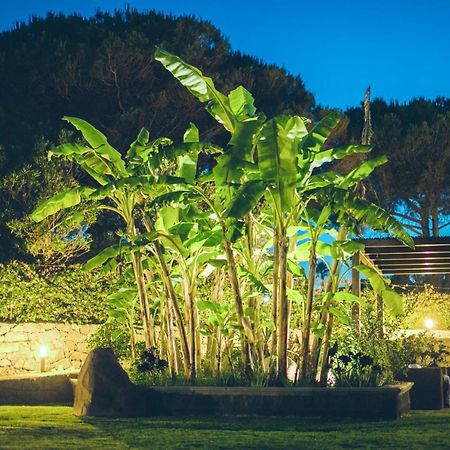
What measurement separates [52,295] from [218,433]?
7851 mm

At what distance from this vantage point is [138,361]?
11.2 m

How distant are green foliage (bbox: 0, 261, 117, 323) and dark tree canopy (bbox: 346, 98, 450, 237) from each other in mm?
11444

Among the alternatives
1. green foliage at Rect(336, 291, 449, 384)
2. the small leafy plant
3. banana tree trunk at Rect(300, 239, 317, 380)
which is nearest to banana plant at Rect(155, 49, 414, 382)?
banana tree trunk at Rect(300, 239, 317, 380)

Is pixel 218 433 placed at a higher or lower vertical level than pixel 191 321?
lower

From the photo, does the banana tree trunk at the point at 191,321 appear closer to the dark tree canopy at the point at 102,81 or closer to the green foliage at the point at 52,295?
the green foliage at the point at 52,295

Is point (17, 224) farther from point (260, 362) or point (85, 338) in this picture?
point (260, 362)

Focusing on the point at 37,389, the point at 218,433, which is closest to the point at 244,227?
the point at 218,433

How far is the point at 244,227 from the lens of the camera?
Answer: 1103cm

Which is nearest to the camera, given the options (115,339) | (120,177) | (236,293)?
(236,293)

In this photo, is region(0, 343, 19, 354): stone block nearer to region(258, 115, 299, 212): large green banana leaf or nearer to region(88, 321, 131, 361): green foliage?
region(88, 321, 131, 361): green foliage

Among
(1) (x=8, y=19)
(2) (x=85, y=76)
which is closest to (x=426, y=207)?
(2) (x=85, y=76)

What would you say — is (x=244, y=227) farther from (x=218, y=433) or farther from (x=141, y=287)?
(x=218, y=433)

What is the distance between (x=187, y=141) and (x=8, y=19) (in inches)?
587

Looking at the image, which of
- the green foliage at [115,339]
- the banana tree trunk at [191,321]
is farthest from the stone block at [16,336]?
the banana tree trunk at [191,321]
